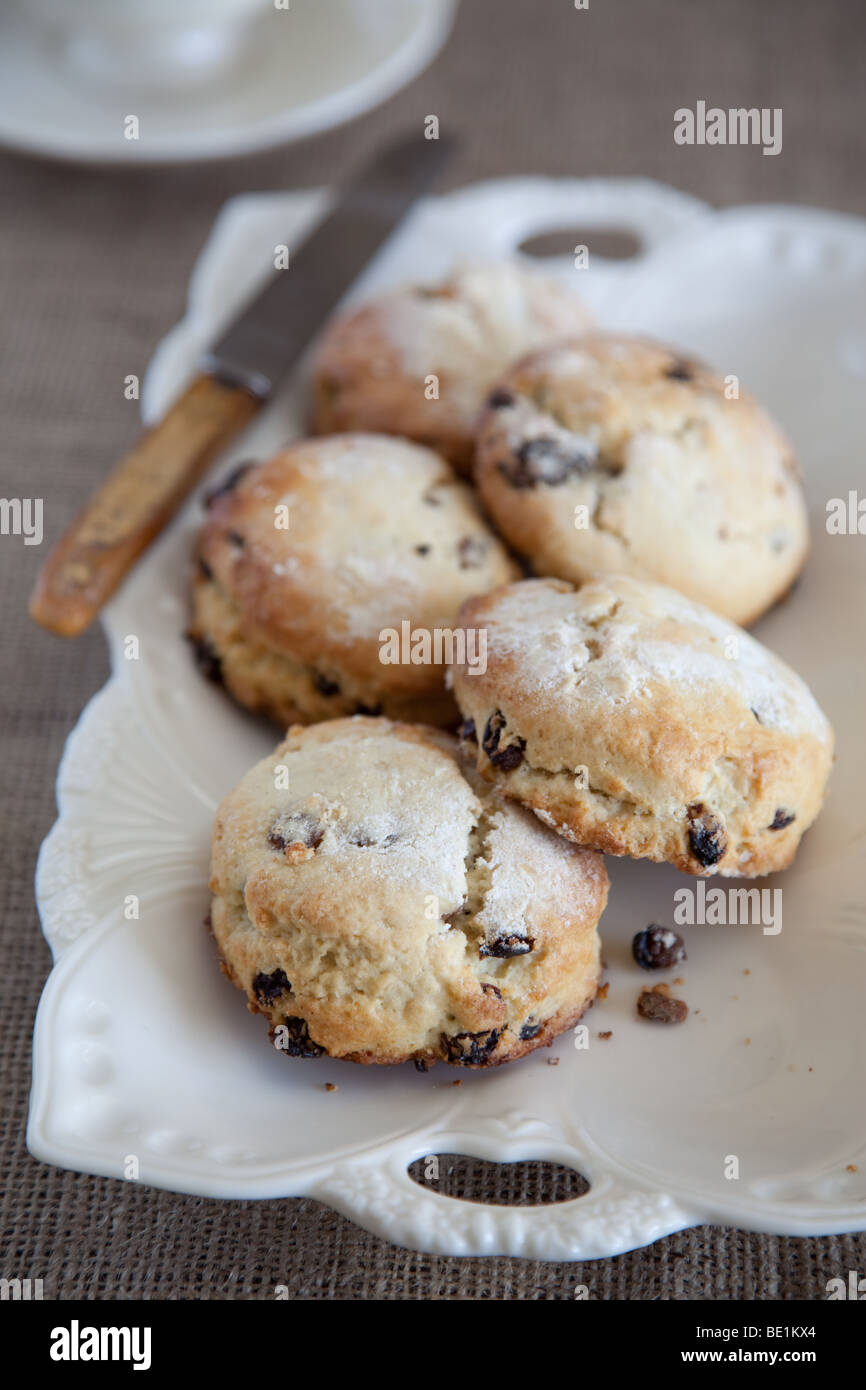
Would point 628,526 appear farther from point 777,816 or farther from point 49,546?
point 49,546

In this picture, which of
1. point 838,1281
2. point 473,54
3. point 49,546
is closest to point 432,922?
point 838,1281

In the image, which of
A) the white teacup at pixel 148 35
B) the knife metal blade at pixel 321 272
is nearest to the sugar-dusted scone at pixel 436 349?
the knife metal blade at pixel 321 272

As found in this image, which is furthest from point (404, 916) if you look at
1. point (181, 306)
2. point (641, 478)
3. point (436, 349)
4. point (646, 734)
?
point (181, 306)

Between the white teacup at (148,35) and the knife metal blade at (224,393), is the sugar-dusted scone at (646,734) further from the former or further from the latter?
the white teacup at (148,35)

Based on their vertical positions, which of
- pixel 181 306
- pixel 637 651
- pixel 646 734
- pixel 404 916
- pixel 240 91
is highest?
pixel 240 91

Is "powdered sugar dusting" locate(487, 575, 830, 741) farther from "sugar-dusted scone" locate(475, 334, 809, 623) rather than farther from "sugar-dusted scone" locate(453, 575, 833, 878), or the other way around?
"sugar-dusted scone" locate(475, 334, 809, 623)

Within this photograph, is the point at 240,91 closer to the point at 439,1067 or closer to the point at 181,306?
the point at 181,306
